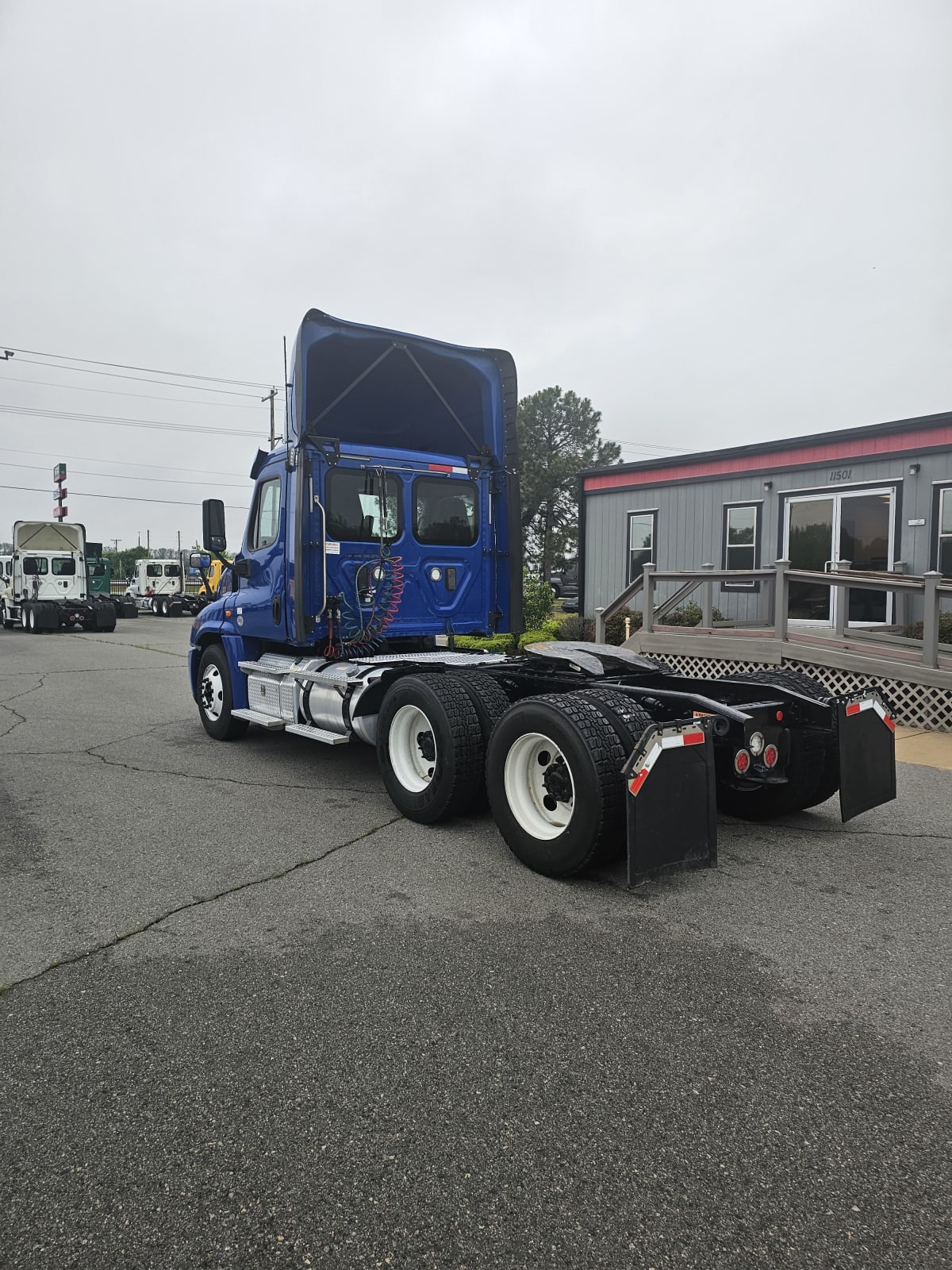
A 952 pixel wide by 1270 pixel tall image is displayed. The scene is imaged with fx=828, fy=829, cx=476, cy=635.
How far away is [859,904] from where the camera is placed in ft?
13.2

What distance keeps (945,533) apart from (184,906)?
11779 millimetres

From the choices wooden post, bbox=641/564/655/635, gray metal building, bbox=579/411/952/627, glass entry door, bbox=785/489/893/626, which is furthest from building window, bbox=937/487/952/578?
wooden post, bbox=641/564/655/635

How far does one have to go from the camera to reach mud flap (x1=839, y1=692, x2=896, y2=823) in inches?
191

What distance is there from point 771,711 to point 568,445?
150ft

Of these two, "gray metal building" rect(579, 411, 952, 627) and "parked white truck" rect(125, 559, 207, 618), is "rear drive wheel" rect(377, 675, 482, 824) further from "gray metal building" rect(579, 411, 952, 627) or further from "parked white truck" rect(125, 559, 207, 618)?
"parked white truck" rect(125, 559, 207, 618)

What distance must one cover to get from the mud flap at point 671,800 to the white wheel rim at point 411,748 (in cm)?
194

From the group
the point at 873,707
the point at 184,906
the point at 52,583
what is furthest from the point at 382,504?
the point at 52,583

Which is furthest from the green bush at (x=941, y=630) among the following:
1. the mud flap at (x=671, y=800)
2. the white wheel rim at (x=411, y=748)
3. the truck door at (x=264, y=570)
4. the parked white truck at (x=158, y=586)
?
the parked white truck at (x=158, y=586)

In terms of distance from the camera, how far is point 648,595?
12.1 m

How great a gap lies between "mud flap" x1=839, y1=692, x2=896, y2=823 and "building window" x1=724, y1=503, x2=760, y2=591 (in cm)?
931

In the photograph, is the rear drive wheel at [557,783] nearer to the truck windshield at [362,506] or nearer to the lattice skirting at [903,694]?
the truck windshield at [362,506]

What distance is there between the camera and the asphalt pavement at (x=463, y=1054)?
79.4 inches

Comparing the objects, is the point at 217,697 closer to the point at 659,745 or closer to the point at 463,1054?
the point at 659,745

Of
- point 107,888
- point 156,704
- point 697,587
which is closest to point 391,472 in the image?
point 107,888
